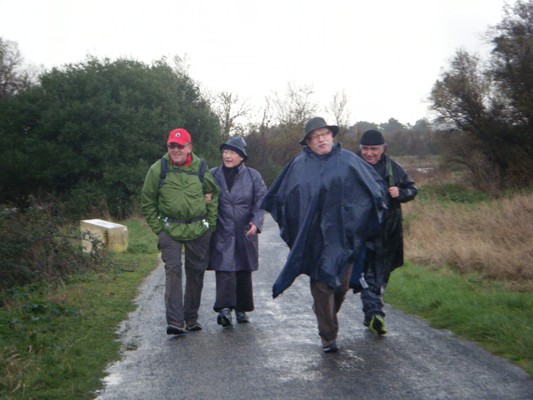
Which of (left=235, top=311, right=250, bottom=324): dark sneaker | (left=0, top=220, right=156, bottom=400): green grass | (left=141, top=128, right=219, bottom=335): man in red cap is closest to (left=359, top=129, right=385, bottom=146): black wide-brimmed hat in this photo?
(left=141, top=128, right=219, bottom=335): man in red cap

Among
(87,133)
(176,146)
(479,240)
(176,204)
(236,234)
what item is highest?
(87,133)

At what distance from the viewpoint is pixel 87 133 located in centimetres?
2916

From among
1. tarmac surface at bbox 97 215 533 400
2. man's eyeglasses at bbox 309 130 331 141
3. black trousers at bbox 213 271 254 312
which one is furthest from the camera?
black trousers at bbox 213 271 254 312

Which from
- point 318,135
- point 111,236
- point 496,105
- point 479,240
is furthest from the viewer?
point 496,105

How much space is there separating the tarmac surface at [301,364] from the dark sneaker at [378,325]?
0.34ft

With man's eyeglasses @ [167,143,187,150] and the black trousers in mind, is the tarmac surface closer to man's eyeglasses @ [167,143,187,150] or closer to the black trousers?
the black trousers

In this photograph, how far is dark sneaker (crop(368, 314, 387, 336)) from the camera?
6.82 meters

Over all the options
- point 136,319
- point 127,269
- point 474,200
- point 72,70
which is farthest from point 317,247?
point 72,70

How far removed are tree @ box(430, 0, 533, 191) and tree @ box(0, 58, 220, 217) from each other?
13.8 metres

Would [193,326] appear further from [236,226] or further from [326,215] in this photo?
[326,215]

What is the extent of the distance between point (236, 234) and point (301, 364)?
2313 mm

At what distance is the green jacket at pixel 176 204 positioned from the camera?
7.36 meters

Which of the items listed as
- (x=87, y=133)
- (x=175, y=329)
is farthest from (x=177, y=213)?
(x=87, y=133)

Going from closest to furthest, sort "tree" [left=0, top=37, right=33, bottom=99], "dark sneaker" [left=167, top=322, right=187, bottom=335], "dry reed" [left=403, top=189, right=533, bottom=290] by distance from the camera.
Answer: "dark sneaker" [left=167, top=322, right=187, bottom=335]
"dry reed" [left=403, top=189, right=533, bottom=290]
"tree" [left=0, top=37, right=33, bottom=99]
